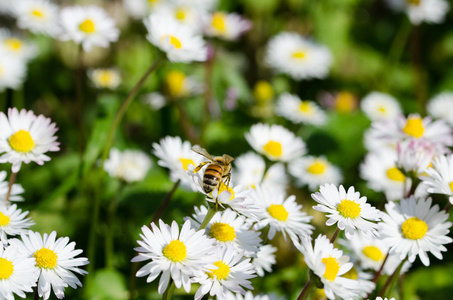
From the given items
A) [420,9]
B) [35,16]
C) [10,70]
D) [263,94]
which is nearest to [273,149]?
[263,94]

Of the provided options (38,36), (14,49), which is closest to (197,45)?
(14,49)

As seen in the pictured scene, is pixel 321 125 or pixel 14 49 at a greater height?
pixel 14 49

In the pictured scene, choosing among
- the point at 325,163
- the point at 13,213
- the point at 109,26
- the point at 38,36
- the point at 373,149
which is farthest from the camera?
the point at 38,36

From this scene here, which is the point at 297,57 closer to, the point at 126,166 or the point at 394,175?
the point at 394,175

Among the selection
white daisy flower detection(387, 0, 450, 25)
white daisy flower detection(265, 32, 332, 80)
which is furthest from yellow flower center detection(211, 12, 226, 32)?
white daisy flower detection(387, 0, 450, 25)

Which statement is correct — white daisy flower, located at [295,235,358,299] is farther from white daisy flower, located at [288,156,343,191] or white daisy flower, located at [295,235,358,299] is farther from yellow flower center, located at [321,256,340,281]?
white daisy flower, located at [288,156,343,191]

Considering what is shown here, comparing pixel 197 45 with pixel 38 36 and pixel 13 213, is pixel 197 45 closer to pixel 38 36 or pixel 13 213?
pixel 13 213
